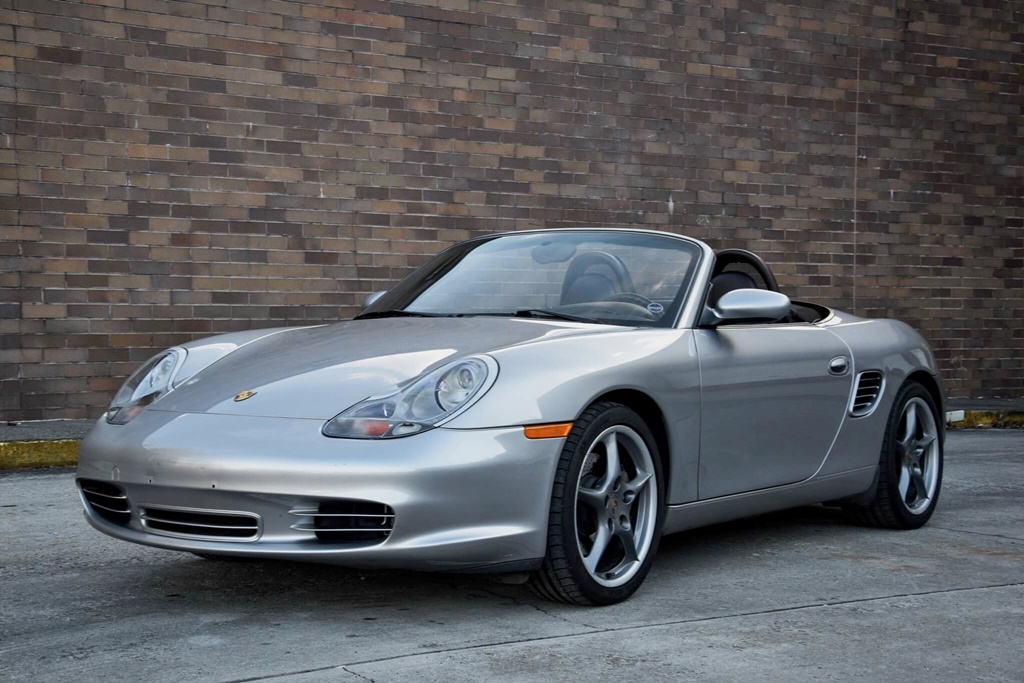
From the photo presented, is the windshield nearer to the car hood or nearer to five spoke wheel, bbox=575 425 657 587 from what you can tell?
the car hood

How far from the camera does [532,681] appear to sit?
316 centimetres

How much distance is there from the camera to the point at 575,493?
12.6 ft

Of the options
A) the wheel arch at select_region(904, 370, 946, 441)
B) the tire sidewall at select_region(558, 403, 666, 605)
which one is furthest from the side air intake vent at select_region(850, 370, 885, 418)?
the tire sidewall at select_region(558, 403, 666, 605)

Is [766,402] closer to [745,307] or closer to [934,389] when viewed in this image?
[745,307]

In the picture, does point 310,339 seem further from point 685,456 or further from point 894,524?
point 894,524

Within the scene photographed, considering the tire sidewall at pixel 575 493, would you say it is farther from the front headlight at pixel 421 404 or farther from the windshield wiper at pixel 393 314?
the windshield wiper at pixel 393 314

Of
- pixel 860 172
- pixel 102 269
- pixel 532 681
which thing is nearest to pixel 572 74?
pixel 860 172

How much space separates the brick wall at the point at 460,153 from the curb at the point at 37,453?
1134 millimetres

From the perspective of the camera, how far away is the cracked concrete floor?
10.9 ft

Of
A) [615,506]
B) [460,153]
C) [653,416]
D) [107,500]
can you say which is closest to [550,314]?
[653,416]

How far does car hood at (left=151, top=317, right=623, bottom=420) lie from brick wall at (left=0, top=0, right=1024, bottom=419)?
478 centimetres

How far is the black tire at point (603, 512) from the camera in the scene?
3.82 meters

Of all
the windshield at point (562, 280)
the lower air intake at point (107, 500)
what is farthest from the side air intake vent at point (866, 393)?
the lower air intake at point (107, 500)

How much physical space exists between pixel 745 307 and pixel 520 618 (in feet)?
4.79
